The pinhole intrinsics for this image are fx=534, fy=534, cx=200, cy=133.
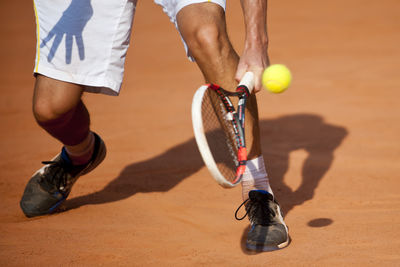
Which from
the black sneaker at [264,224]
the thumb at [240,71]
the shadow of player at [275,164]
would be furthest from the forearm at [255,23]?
the shadow of player at [275,164]

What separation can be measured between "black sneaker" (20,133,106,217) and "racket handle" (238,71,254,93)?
4.15 ft

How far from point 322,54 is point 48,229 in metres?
4.73

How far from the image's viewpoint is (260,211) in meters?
2.62

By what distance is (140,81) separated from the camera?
253 inches

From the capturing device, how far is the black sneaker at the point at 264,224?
2.50 metres

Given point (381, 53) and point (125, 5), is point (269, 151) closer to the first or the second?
point (125, 5)

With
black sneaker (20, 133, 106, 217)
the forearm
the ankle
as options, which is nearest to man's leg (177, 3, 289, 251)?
the forearm

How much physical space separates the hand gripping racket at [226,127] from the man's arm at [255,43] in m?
0.05

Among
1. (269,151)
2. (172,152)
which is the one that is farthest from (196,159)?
(269,151)

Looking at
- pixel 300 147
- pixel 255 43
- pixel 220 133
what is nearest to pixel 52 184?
pixel 220 133

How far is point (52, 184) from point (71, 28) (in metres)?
0.92

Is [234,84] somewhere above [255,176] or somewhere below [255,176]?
above

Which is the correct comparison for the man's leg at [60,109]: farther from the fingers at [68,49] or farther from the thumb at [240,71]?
the thumb at [240,71]

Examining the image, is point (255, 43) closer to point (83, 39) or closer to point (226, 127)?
point (226, 127)
